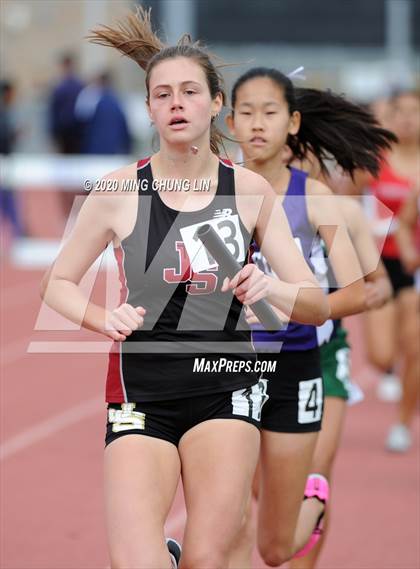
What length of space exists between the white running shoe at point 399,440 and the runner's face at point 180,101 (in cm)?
471

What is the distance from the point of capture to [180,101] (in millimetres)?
4320

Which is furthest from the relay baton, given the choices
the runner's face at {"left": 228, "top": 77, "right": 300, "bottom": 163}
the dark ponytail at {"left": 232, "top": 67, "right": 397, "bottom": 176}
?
the dark ponytail at {"left": 232, "top": 67, "right": 397, "bottom": 176}

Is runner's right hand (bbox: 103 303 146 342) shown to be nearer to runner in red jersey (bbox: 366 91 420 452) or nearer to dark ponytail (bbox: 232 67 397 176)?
dark ponytail (bbox: 232 67 397 176)

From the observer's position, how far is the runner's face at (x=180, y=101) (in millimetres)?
4316

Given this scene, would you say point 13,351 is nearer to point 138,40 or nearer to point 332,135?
point 332,135

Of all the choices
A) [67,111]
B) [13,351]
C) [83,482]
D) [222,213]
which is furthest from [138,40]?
[67,111]

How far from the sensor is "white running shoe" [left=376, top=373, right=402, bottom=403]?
10.5 m

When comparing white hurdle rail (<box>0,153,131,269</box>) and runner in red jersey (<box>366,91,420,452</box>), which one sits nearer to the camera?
runner in red jersey (<box>366,91,420,452</box>)

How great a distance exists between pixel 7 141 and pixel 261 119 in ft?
48.5

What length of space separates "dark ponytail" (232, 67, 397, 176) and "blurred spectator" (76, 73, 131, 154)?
1449 cm

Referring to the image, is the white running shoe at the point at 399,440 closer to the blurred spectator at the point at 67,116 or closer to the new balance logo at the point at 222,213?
the new balance logo at the point at 222,213

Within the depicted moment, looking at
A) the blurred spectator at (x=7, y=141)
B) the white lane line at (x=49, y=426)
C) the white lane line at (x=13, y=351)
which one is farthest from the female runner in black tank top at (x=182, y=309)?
the blurred spectator at (x=7, y=141)

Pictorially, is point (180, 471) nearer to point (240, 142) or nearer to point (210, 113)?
point (210, 113)

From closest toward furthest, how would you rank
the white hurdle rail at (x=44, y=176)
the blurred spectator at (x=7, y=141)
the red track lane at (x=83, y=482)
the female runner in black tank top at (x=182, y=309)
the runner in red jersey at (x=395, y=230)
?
the female runner in black tank top at (x=182, y=309)
the red track lane at (x=83, y=482)
the runner in red jersey at (x=395, y=230)
the white hurdle rail at (x=44, y=176)
the blurred spectator at (x=7, y=141)
